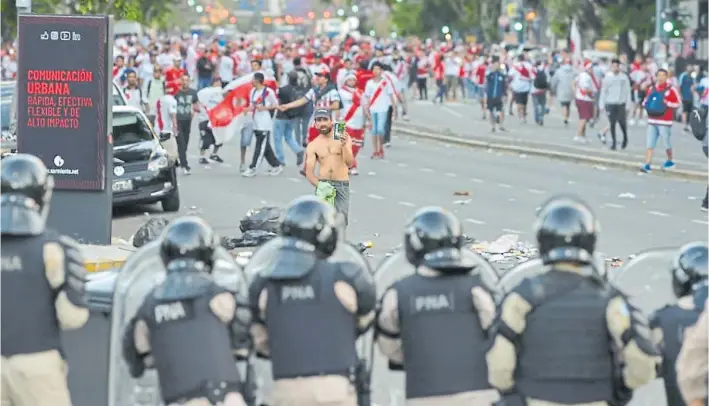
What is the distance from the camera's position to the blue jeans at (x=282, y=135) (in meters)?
26.1

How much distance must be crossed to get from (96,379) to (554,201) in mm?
3177

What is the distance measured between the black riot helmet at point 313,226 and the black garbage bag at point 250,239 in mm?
9846

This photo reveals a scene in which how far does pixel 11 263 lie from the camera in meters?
7.41

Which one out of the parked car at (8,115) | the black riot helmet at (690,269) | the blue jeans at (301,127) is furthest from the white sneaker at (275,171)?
the black riot helmet at (690,269)

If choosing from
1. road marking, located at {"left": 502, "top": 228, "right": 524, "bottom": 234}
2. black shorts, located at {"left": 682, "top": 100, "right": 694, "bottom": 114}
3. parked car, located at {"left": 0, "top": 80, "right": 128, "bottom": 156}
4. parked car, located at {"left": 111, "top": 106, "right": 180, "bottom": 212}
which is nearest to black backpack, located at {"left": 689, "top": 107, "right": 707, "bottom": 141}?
road marking, located at {"left": 502, "top": 228, "right": 524, "bottom": 234}

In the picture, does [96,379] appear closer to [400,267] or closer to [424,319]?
[400,267]

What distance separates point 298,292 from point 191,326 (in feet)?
1.63

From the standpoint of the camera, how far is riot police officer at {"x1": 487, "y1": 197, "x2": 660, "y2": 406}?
6.50m

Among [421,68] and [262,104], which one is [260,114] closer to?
[262,104]

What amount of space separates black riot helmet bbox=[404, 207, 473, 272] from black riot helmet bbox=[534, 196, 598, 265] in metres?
0.50

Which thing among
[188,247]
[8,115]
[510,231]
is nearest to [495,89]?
[8,115]

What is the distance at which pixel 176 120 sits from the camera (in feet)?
83.9

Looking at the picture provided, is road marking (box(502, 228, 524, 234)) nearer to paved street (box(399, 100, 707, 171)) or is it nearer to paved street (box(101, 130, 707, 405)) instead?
paved street (box(101, 130, 707, 405))

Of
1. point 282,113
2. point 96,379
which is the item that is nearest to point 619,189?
point 282,113
